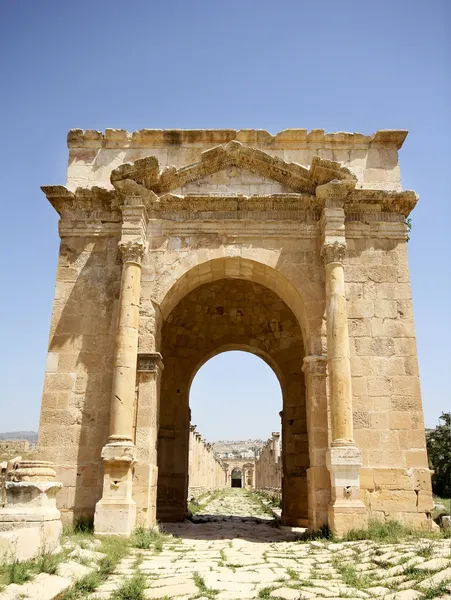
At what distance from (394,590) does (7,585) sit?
3099 millimetres

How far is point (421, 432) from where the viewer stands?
8742 millimetres

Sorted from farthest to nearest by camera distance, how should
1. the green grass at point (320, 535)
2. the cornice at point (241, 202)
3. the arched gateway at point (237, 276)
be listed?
the cornice at point (241, 202)
the arched gateway at point (237, 276)
the green grass at point (320, 535)

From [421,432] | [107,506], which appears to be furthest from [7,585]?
[421,432]

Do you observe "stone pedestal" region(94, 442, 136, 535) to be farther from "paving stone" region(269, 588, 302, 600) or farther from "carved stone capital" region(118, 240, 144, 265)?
"paving stone" region(269, 588, 302, 600)

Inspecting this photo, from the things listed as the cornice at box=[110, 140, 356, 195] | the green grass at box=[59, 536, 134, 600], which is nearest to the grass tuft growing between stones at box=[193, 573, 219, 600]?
the green grass at box=[59, 536, 134, 600]

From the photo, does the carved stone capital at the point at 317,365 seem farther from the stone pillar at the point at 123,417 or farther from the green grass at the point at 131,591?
the green grass at the point at 131,591

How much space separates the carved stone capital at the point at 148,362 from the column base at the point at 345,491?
10.1ft

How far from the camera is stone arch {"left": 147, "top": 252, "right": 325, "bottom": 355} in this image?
934 cm

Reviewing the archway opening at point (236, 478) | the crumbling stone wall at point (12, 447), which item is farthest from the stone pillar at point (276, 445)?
the archway opening at point (236, 478)

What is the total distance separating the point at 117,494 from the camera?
26.3ft

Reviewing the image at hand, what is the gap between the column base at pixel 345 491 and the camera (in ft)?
25.4

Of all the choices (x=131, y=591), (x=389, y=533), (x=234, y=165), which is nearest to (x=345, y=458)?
(x=389, y=533)

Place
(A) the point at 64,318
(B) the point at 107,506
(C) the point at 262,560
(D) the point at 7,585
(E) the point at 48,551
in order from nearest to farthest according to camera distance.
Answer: (D) the point at 7,585 < (E) the point at 48,551 < (C) the point at 262,560 < (B) the point at 107,506 < (A) the point at 64,318

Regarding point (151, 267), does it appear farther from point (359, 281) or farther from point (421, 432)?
point (421, 432)
